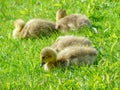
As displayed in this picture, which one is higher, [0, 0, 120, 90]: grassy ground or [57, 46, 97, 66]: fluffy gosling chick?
[57, 46, 97, 66]: fluffy gosling chick

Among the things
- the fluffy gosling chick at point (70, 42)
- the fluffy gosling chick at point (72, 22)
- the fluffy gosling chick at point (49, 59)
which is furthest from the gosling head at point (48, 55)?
the fluffy gosling chick at point (72, 22)

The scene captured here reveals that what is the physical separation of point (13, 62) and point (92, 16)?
7.32 ft

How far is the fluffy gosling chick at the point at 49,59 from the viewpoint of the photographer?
18.2ft

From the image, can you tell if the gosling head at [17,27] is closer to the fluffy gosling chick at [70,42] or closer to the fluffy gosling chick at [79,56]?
the fluffy gosling chick at [70,42]

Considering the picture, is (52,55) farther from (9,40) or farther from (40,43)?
(9,40)

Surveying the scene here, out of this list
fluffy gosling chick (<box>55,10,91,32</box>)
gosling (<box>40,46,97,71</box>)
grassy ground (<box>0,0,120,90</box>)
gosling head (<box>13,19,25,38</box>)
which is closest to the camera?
grassy ground (<box>0,0,120,90</box>)

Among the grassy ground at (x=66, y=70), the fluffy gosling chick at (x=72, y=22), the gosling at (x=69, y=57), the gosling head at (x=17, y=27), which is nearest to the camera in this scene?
the grassy ground at (x=66, y=70)

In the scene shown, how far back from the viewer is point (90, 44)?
6.06 metres

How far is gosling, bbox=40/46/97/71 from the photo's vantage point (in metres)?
5.54

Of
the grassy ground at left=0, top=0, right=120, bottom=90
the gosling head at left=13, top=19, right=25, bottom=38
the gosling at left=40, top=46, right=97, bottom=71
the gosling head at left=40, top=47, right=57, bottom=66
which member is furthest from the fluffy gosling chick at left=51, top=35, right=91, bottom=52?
the gosling head at left=13, top=19, right=25, bottom=38

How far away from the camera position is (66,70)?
5461 mm

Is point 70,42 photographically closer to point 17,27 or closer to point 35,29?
point 35,29

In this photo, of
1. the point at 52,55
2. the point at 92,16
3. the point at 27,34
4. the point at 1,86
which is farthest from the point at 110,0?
the point at 1,86

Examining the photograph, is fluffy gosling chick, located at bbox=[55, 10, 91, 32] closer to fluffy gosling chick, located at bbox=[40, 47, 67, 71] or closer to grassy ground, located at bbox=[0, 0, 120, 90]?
grassy ground, located at bbox=[0, 0, 120, 90]
